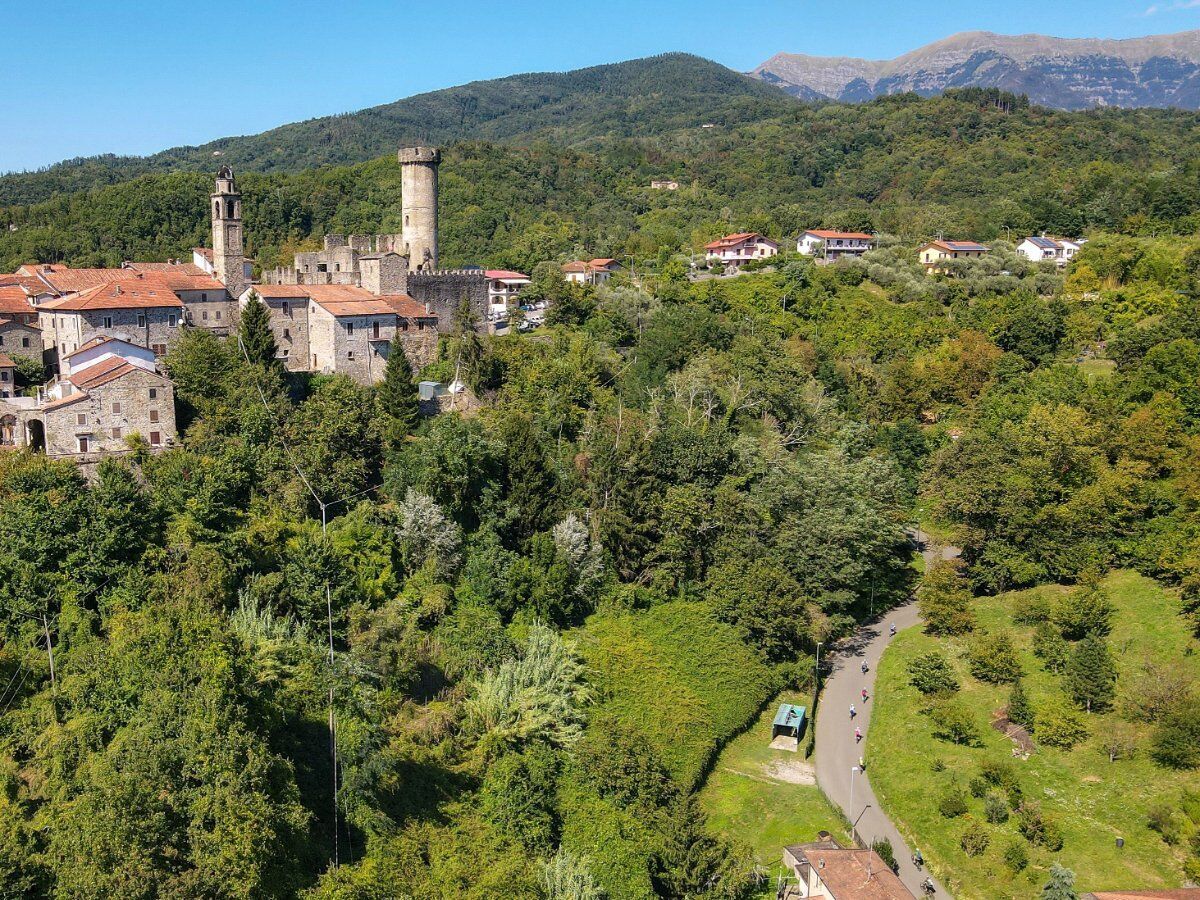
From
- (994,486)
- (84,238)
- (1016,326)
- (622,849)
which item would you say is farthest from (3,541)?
(84,238)

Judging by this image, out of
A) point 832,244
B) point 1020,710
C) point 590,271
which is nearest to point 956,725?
point 1020,710

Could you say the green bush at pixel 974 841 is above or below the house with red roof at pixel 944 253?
below

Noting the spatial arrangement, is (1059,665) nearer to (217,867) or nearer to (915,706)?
(915,706)

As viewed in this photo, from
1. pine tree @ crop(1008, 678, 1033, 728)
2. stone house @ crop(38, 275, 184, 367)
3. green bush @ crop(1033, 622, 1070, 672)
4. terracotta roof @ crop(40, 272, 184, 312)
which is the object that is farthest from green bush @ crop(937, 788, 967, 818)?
terracotta roof @ crop(40, 272, 184, 312)

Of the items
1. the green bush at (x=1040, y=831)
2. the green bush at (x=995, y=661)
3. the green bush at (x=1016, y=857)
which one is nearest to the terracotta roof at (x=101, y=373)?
the green bush at (x=995, y=661)

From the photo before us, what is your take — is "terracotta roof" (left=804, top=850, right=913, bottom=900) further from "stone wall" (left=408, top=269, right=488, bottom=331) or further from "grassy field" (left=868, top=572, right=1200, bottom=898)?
"stone wall" (left=408, top=269, right=488, bottom=331)

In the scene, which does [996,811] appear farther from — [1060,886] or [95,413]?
[95,413]

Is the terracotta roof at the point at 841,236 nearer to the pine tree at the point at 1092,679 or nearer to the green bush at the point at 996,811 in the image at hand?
the pine tree at the point at 1092,679
